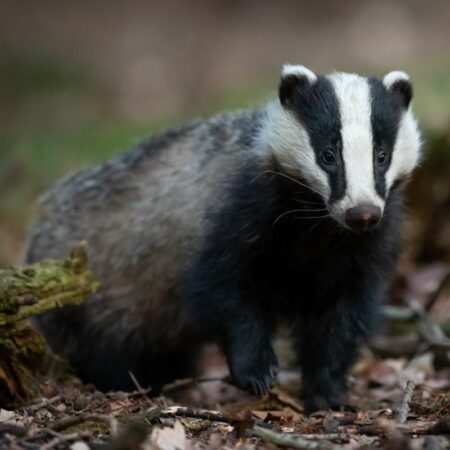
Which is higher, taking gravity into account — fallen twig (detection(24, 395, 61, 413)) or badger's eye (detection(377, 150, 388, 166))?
badger's eye (detection(377, 150, 388, 166))

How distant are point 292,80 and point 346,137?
62 cm

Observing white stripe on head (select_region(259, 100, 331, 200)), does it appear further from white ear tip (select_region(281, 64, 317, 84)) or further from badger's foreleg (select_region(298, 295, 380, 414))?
badger's foreleg (select_region(298, 295, 380, 414))

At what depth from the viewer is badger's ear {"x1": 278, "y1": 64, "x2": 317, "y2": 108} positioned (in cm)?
522

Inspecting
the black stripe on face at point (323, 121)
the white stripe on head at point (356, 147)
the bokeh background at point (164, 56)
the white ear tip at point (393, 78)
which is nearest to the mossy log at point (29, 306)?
the black stripe on face at point (323, 121)

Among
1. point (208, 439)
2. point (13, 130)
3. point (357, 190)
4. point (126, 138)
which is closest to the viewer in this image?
point (208, 439)

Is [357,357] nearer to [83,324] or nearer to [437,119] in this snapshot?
[83,324]

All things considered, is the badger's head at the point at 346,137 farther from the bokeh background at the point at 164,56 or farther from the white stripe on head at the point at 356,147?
the bokeh background at the point at 164,56

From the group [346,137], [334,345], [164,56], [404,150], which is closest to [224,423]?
[334,345]

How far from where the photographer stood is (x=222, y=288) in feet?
17.9

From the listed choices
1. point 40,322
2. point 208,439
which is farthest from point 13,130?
point 208,439

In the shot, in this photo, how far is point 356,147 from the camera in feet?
15.7

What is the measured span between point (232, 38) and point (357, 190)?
54.1 ft

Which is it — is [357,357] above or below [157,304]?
below

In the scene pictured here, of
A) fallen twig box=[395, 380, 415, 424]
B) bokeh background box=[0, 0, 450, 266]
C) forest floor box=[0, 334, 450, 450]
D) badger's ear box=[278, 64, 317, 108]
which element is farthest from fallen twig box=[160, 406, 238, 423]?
bokeh background box=[0, 0, 450, 266]
